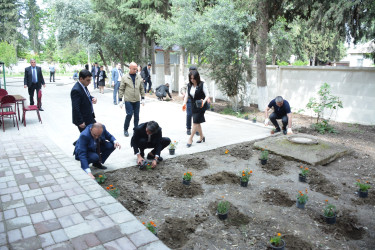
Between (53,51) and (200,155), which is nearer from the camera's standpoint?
(200,155)

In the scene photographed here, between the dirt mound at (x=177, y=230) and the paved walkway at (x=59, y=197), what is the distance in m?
0.43

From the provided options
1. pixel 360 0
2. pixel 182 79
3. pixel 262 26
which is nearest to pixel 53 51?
pixel 182 79

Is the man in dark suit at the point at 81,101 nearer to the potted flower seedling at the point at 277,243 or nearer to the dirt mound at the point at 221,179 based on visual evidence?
the dirt mound at the point at 221,179

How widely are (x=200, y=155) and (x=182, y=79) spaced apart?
10975 millimetres

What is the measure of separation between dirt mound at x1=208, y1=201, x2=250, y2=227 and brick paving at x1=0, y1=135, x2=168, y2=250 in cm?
122

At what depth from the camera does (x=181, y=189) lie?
4793 millimetres

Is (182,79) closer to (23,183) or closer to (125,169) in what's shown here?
(125,169)

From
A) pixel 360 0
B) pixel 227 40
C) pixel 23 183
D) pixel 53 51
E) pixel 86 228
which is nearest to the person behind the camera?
pixel 86 228

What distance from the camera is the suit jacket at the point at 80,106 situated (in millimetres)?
5434

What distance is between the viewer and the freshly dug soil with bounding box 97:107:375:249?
3658mm

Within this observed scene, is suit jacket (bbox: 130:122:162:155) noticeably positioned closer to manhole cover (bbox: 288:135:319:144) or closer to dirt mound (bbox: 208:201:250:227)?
dirt mound (bbox: 208:201:250:227)

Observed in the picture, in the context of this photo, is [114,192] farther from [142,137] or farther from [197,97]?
[197,97]

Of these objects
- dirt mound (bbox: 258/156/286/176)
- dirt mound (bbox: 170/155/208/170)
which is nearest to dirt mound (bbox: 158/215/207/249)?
dirt mound (bbox: 170/155/208/170)

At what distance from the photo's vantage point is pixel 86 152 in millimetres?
4887
